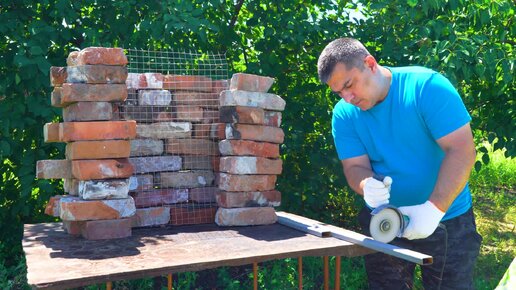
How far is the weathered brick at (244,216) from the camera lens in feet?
11.6

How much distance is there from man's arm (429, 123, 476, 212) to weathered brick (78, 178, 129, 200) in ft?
5.11

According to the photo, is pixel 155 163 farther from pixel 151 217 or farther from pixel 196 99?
pixel 196 99

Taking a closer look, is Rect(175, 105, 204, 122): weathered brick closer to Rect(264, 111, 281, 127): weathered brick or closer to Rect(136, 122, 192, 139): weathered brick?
Rect(136, 122, 192, 139): weathered brick

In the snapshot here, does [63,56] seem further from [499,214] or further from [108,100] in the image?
[499,214]

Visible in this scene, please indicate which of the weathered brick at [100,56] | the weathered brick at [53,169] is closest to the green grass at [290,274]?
the weathered brick at [53,169]

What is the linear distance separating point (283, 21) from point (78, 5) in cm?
163

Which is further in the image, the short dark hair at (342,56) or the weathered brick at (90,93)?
the weathered brick at (90,93)

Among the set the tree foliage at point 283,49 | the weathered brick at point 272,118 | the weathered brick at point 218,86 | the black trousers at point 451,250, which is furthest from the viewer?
the tree foliage at point 283,49

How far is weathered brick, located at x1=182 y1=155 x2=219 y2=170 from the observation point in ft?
12.6

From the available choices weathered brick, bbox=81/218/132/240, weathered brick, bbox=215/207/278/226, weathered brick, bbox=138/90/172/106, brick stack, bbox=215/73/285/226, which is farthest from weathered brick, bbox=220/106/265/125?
weathered brick, bbox=81/218/132/240

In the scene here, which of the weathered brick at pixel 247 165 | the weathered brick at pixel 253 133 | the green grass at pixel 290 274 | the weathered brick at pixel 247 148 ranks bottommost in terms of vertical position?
the green grass at pixel 290 274

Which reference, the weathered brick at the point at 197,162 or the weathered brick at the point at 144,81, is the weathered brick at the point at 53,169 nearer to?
the weathered brick at the point at 144,81

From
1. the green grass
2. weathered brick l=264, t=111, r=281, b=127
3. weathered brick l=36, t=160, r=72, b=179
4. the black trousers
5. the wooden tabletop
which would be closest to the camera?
the wooden tabletop

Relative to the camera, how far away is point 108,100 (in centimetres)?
329
